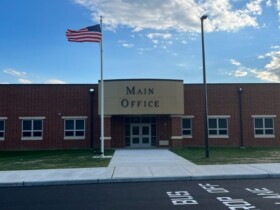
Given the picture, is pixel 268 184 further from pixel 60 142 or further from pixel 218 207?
pixel 60 142

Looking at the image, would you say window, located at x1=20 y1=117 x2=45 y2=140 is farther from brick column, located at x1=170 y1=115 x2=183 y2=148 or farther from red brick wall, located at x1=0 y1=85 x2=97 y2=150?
brick column, located at x1=170 y1=115 x2=183 y2=148

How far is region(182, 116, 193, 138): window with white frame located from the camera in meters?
30.0

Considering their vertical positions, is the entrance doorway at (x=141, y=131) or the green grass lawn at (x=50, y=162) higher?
the entrance doorway at (x=141, y=131)

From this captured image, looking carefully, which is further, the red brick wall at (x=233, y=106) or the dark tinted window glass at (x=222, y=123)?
the dark tinted window glass at (x=222, y=123)

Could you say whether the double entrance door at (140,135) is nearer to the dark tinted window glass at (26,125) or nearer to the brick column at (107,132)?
the brick column at (107,132)

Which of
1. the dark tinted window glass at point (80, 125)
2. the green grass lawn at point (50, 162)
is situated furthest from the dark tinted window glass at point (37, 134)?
the green grass lawn at point (50, 162)

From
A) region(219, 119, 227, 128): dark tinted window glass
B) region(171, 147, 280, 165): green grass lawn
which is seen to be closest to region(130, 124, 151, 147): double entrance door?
region(219, 119, 227, 128): dark tinted window glass

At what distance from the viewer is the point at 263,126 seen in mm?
30359

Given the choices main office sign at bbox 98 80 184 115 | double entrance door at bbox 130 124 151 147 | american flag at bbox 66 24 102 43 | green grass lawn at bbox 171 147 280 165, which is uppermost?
american flag at bbox 66 24 102 43

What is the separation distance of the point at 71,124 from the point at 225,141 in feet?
45.6

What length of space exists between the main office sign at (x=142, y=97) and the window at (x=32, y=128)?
21.1 ft

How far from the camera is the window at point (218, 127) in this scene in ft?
98.9

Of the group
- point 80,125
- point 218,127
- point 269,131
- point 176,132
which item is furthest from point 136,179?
point 269,131

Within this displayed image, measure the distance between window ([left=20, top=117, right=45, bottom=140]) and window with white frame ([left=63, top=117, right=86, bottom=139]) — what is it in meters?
2.17
